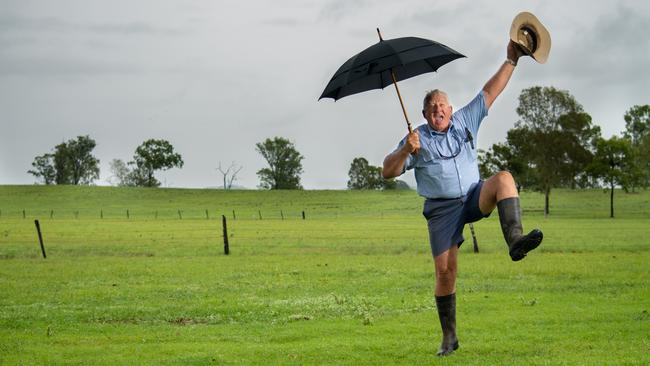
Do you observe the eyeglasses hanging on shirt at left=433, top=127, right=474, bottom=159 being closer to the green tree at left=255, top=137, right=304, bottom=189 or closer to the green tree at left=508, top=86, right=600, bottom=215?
the green tree at left=508, top=86, right=600, bottom=215

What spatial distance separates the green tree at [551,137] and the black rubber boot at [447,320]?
77.0 m

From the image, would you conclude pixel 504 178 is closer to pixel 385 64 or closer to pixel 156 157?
pixel 385 64

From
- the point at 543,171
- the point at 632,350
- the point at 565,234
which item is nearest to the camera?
the point at 632,350

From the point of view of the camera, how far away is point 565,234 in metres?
48.3

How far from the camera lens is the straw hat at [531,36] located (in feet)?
31.5

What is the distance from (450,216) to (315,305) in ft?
24.9

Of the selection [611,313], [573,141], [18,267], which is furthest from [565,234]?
[573,141]

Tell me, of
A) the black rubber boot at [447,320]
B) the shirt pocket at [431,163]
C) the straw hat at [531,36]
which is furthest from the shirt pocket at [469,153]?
the black rubber boot at [447,320]

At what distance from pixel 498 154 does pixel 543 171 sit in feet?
17.8

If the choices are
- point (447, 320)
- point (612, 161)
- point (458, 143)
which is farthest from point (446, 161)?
point (612, 161)

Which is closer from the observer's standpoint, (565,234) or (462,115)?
(462,115)

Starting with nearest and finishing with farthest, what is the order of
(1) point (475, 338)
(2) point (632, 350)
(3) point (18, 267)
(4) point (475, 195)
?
(4) point (475, 195), (2) point (632, 350), (1) point (475, 338), (3) point (18, 267)

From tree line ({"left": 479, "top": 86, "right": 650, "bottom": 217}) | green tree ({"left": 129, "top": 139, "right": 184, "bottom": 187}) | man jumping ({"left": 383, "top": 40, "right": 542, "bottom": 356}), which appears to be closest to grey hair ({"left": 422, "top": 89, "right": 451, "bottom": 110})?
man jumping ({"left": 383, "top": 40, "right": 542, "bottom": 356})

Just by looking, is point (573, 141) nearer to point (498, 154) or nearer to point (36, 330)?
point (498, 154)
